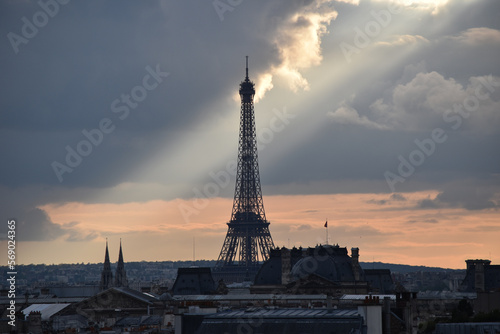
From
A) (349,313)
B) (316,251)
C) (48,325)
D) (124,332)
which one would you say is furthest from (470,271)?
(349,313)

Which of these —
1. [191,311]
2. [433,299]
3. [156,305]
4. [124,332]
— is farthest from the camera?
[433,299]

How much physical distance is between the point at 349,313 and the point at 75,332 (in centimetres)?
2699

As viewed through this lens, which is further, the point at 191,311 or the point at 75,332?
the point at 75,332

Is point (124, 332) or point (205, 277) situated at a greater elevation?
point (205, 277)

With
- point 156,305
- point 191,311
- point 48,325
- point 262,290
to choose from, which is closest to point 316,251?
point 262,290

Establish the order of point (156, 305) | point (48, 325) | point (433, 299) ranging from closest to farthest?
point (48, 325) < point (156, 305) < point (433, 299)

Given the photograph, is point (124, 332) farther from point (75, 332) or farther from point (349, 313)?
point (349, 313)

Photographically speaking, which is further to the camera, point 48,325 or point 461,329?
Result: point 48,325

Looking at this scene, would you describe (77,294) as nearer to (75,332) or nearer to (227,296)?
(227,296)

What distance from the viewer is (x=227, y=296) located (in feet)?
515

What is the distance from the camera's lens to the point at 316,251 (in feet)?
595

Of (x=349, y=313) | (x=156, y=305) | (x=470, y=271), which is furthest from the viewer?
(x=470, y=271)

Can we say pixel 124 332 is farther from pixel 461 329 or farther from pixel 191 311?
pixel 461 329

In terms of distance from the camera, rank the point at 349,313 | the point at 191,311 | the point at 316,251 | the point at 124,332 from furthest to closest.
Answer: the point at 316,251 < the point at 124,332 < the point at 191,311 < the point at 349,313
